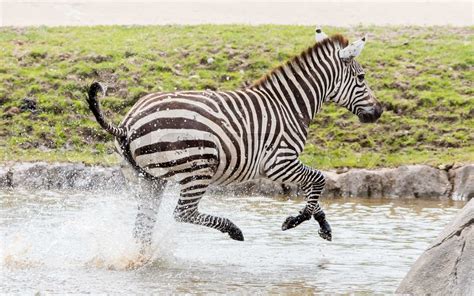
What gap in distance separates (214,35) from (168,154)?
11.2m

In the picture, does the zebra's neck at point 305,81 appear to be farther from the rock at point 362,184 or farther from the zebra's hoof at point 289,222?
the rock at point 362,184

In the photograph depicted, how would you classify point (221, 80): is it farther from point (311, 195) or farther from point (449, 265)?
point (449, 265)

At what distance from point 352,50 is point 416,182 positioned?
3.93 metres

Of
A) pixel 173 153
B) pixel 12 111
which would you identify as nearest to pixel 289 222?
pixel 173 153

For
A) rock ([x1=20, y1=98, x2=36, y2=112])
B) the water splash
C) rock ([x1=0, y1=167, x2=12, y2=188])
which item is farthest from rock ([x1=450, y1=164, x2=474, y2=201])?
rock ([x1=20, y1=98, x2=36, y2=112])

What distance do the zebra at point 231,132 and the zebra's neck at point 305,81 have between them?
0.03 ft

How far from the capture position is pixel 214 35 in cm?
1991

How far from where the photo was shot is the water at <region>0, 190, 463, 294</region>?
839 cm

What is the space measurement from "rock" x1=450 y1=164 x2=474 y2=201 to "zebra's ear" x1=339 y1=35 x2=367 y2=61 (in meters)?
3.81

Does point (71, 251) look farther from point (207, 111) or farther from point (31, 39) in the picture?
point (31, 39)

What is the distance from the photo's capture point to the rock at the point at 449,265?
7.10m

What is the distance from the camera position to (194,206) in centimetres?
917

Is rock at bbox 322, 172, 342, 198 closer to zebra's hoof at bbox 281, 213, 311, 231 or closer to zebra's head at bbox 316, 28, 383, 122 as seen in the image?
zebra's head at bbox 316, 28, 383, 122
